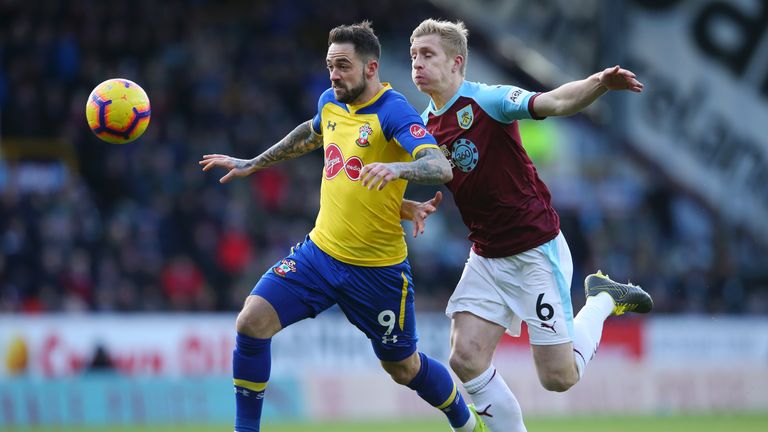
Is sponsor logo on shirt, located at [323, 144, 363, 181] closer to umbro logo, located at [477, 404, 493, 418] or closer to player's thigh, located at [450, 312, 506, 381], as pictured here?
player's thigh, located at [450, 312, 506, 381]

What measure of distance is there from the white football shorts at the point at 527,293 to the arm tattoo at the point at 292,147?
1.43 m

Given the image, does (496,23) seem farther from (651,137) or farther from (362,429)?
(362,429)

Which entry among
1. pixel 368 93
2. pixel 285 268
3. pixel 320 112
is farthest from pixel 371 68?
pixel 285 268

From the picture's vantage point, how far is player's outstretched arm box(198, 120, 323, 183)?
26.0 feet

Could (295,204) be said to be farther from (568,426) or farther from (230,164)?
(230,164)

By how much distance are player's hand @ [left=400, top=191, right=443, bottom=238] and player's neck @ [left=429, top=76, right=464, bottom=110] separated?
0.60m

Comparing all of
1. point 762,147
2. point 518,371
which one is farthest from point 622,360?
point 762,147

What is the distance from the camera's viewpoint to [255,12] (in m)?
22.2

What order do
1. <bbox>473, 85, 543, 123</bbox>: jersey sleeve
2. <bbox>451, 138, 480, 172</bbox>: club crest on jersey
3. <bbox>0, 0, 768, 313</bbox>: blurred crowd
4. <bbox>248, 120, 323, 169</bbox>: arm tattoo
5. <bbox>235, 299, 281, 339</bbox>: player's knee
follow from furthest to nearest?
<bbox>0, 0, 768, 313</bbox>: blurred crowd → <bbox>248, 120, 323, 169</bbox>: arm tattoo → <bbox>451, 138, 480, 172</bbox>: club crest on jersey → <bbox>235, 299, 281, 339</bbox>: player's knee → <bbox>473, 85, 543, 123</bbox>: jersey sleeve

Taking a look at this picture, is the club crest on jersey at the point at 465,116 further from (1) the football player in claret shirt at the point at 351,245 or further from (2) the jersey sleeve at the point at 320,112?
(2) the jersey sleeve at the point at 320,112

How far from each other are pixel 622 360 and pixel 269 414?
19.0 ft

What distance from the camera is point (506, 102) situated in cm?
723

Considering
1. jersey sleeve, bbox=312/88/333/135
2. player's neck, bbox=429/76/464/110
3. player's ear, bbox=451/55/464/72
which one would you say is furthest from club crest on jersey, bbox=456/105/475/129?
jersey sleeve, bbox=312/88/333/135

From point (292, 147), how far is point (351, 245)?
3.36 ft
